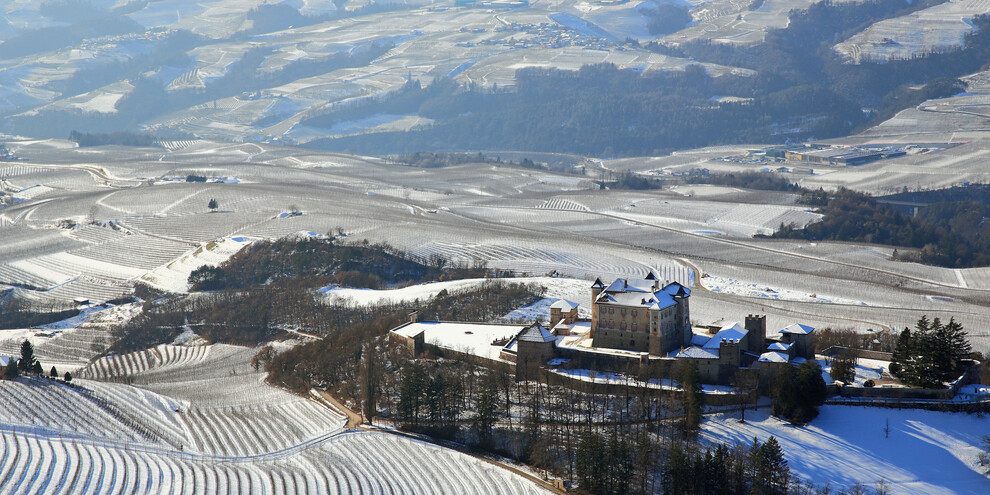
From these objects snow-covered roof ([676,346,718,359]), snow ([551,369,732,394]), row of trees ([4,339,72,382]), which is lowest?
row of trees ([4,339,72,382])

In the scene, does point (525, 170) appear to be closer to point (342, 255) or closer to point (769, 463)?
point (342, 255)

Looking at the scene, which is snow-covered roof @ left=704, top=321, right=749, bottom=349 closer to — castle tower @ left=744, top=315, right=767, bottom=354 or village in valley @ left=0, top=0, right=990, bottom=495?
village in valley @ left=0, top=0, right=990, bottom=495

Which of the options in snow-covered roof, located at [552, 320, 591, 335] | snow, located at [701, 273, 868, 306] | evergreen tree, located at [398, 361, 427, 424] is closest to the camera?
evergreen tree, located at [398, 361, 427, 424]

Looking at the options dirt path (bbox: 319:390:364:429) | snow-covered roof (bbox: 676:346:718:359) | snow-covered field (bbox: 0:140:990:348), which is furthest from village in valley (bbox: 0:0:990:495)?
snow-covered field (bbox: 0:140:990:348)

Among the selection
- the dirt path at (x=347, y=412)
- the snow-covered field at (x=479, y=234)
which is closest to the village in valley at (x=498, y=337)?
the dirt path at (x=347, y=412)

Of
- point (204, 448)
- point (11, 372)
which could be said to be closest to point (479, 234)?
point (11, 372)

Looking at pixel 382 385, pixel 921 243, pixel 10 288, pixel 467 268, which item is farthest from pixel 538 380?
pixel 921 243
